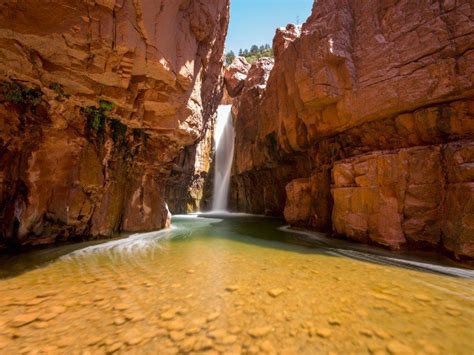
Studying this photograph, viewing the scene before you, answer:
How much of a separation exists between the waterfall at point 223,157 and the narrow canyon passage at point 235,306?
19576 millimetres

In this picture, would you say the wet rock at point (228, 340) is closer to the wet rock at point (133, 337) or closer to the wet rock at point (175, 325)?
the wet rock at point (175, 325)

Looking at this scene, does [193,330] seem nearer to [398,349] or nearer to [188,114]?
[398,349]

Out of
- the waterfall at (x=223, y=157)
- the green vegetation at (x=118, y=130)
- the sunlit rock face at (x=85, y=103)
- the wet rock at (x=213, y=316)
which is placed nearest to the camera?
the wet rock at (x=213, y=316)

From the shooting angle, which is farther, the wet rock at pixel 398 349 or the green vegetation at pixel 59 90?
the green vegetation at pixel 59 90

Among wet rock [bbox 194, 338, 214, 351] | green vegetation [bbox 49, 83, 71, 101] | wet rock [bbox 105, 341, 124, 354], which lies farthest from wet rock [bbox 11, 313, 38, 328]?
green vegetation [bbox 49, 83, 71, 101]

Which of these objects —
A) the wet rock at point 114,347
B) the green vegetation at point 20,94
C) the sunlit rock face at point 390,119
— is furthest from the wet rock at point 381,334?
the green vegetation at point 20,94

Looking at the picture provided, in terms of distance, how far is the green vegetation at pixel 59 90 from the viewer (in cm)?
549

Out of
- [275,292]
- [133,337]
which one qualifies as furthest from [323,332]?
[133,337]

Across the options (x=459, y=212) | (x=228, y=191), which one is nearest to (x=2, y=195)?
(x=459, y=212)

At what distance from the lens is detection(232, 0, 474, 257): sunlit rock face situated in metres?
5.83

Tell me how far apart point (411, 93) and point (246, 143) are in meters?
14.9

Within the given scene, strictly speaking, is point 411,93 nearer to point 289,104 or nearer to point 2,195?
point 289,104

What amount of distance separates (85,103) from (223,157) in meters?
20.2

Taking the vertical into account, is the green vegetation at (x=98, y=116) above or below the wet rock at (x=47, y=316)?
above
